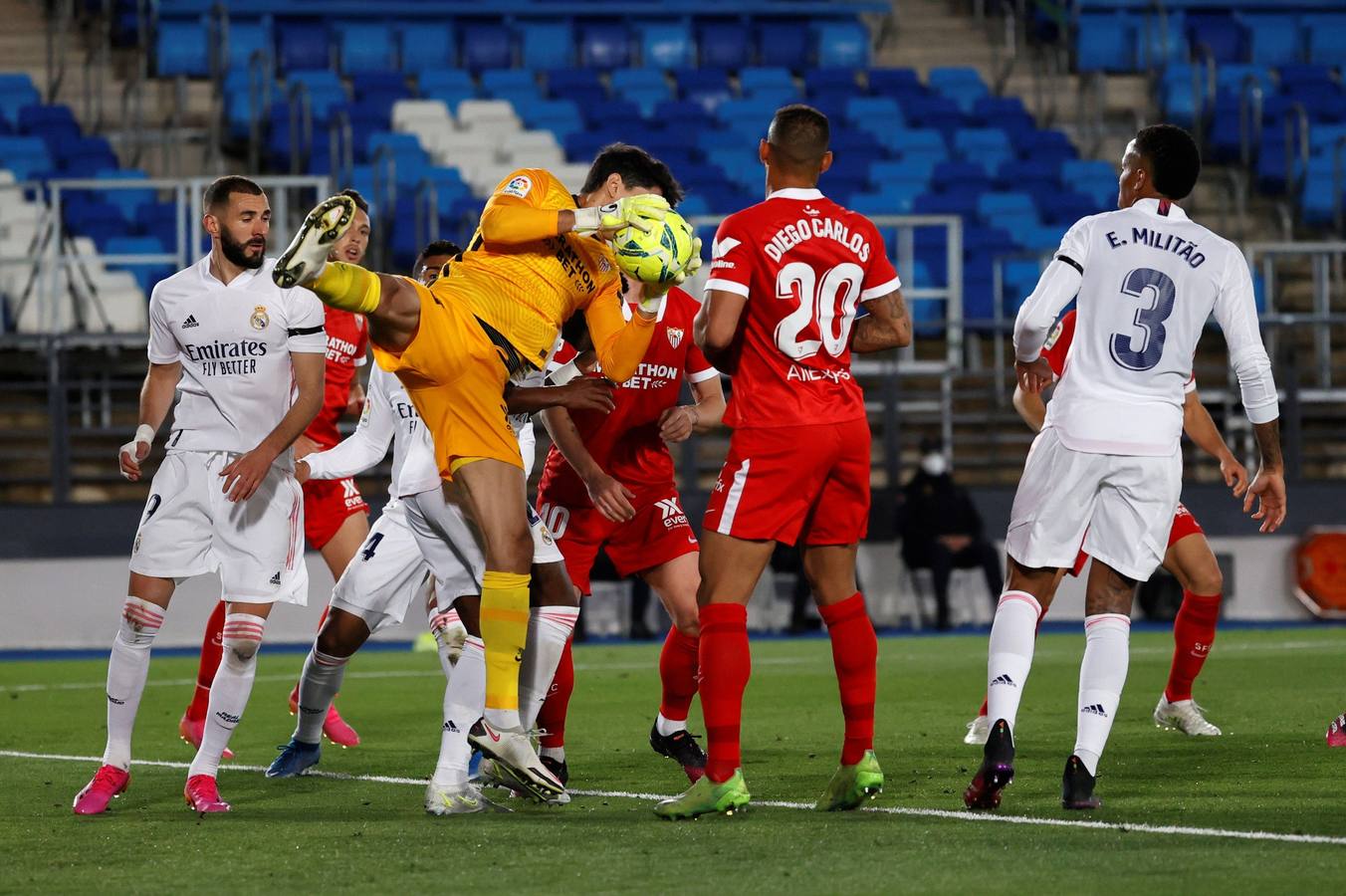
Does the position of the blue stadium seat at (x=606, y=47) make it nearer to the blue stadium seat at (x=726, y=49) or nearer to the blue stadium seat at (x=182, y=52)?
the blue stadium seat at (x=726, y=49)

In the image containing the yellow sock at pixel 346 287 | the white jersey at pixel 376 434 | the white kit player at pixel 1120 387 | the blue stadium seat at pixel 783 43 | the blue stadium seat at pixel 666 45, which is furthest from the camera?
the blue stadium seat at pixel 783 43

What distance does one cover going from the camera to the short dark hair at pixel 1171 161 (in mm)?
6172

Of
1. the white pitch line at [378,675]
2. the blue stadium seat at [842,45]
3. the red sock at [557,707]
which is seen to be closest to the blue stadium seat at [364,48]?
the blue stadium seat at [842,45]

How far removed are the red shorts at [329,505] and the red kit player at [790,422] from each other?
3.75 metres

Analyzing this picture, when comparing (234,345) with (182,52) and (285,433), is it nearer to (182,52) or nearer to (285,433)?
(285,433)

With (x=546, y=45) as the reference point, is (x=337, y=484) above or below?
below

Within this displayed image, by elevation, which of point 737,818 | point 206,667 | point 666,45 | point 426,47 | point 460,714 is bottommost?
point 737,818

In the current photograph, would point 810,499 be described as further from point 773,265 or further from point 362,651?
point 362,651

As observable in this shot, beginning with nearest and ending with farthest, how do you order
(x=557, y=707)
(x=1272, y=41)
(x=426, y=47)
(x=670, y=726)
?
(x=557, y=707) < (x=670, y=726) < (x=426, y=47) < (x=1272, y=41)

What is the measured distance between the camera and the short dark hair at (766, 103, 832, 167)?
6.10m

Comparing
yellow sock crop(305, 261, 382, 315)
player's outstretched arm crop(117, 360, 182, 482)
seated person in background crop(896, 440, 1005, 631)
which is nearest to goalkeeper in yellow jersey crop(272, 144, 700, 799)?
yellow sock crop(305, 261, 382, 315)

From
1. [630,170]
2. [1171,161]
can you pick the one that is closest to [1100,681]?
[1171,161]

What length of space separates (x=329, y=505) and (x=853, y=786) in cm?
416

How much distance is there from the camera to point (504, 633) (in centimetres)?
604
